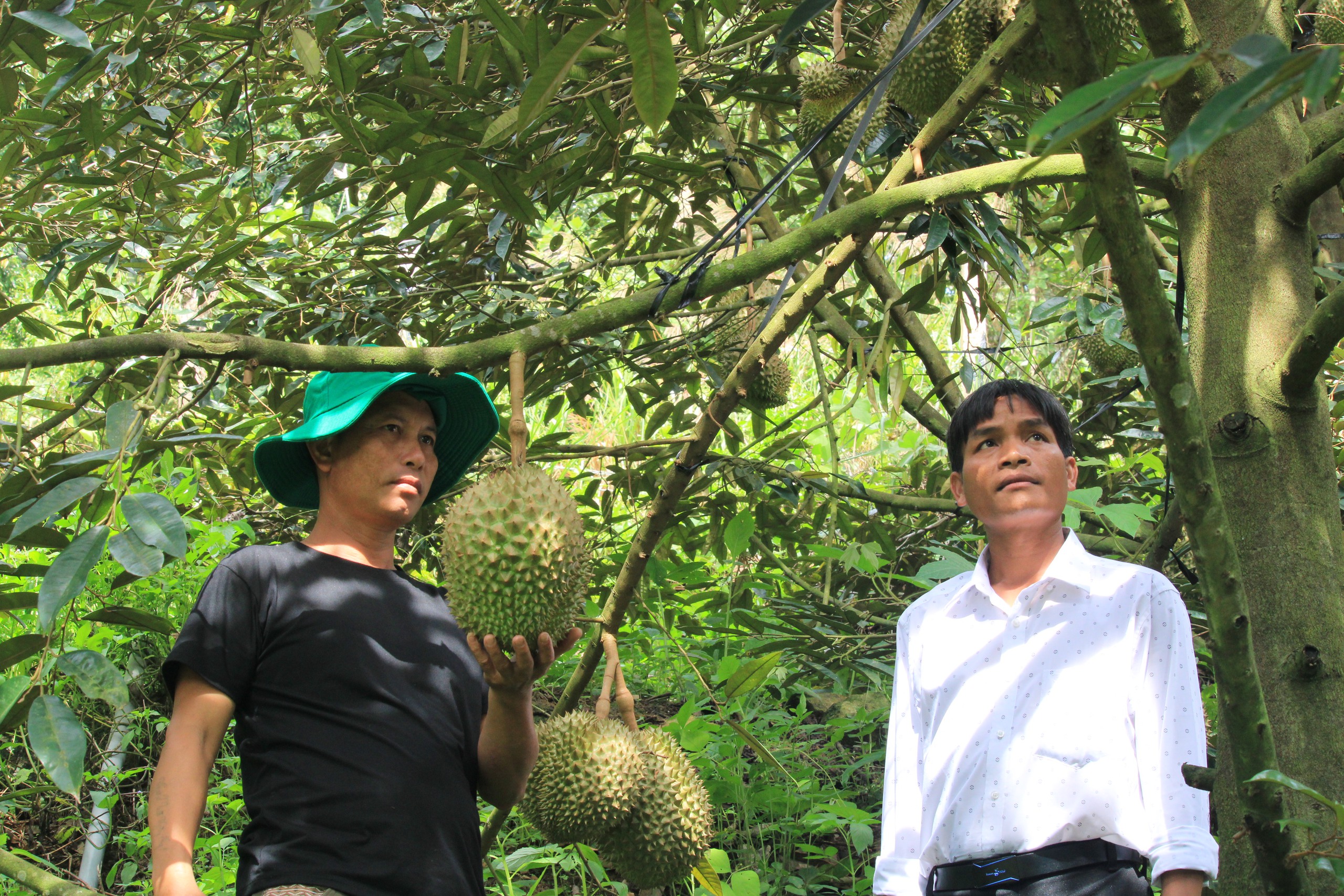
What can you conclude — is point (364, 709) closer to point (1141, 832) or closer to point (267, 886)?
point (267, 886)

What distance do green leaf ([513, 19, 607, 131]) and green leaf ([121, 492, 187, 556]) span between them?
530 mm

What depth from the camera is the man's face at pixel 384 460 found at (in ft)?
5.20

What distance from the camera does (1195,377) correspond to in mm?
1575

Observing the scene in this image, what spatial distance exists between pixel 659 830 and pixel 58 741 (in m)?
0.90

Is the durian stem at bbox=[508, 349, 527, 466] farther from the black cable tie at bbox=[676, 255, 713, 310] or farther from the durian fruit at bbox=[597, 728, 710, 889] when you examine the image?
the durian fruit at bbox=[597, 728, 710, 889]

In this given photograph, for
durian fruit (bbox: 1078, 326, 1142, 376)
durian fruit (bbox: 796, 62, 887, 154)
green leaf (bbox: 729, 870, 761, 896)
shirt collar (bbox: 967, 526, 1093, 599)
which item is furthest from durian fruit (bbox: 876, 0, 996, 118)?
green leaf (bbox: 729, 870, 761, 896)

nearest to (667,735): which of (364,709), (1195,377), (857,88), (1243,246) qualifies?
(364,709)

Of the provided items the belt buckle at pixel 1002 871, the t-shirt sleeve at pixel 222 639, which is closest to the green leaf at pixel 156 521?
the t-shirt sleeve at pixel 222 639

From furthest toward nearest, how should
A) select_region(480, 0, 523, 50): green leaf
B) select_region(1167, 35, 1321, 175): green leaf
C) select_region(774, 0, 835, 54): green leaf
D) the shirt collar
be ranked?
1. select_region(480, 0, 523, 50): green leaf
2. the shirt collar
3. select_region(774, 0, 835, 54): green leaf
4. select_region(1167, 35, 1321, 175): green leaf

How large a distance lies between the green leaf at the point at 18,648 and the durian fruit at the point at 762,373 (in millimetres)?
1919

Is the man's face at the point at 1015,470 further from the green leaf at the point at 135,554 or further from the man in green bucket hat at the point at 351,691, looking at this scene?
the green leaf at the point at 135,554

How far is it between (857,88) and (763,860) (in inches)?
72.2

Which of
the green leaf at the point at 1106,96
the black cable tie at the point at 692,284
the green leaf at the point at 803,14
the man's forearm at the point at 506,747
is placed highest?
the green leaf at the point at 803,14

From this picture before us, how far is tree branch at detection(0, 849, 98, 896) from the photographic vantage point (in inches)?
50.2
